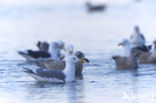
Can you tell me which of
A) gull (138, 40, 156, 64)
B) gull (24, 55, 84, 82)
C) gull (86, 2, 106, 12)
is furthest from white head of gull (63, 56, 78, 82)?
gull (86, 2, 106, 12)

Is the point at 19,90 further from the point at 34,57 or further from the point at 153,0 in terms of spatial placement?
the point at 153,0

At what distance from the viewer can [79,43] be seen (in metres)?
26.2

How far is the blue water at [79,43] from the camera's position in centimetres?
1316

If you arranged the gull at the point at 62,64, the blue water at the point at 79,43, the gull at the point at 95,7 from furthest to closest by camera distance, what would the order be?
1. the gull at the point at 95,7
2. the gull at the point at 62,64
3. the blue water at the point at 79,43

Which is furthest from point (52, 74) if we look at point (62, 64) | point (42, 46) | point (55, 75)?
point (42, 46)

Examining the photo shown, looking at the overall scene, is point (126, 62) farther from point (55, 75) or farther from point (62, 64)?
point (55, 75)

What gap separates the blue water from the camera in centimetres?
1316

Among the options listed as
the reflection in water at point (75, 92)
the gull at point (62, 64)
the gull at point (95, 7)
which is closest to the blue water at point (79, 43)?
the reflection in water at point (75, 92)

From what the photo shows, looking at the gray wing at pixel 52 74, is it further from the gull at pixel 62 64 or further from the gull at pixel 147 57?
the gull at pixel 147 57

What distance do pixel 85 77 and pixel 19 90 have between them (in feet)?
8.34

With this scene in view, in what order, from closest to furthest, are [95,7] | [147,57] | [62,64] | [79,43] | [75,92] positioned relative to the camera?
1. [75,92]
2. [62,64]
3. [147,57]
4. [79,43]
5. [95,7]

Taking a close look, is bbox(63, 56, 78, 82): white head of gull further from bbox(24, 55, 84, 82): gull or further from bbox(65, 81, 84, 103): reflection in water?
bbox(65, 81, 84, 103): reflection in water

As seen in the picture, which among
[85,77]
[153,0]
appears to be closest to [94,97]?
[85,77]

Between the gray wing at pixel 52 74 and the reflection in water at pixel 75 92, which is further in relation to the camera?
the gray wing at pixel 52 74
